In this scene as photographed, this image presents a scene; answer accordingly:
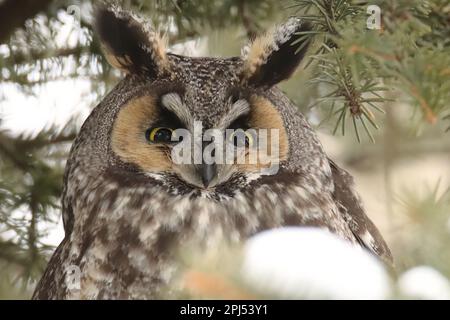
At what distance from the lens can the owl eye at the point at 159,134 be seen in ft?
6.77

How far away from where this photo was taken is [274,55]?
218cm

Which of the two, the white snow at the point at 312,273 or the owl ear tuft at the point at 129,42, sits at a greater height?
the owl ear tuft at the point at 129,42

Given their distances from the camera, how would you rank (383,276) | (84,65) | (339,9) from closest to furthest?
(383,276) → (339,9) → (84,65)

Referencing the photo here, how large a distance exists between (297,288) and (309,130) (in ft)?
4.27

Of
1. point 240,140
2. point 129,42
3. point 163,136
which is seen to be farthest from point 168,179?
point 129,42

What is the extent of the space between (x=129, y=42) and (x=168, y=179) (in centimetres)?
44

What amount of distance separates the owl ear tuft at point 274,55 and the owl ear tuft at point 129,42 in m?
0.25

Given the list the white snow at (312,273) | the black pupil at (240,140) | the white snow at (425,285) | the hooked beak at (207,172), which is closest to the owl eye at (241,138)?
the black pupil at (240,140)

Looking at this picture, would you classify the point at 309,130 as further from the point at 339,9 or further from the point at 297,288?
the point at 297,288

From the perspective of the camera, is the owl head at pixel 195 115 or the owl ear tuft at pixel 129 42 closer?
the owl head at pixel 195 115

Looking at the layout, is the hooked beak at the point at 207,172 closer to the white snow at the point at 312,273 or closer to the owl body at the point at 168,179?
the owl body at the point at 168,179

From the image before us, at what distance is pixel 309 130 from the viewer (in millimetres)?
2348

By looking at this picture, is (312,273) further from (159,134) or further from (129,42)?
(129,42)
